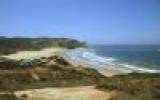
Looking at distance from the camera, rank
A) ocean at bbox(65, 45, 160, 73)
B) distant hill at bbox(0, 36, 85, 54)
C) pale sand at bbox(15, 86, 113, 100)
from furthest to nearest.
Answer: distant hill at bbox(0, 36, 85, 54), ocean at bbox(65, 45, 160, 73), pale sand at bbox(15, 86, 113, 100)

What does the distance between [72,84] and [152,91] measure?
22.5 ft

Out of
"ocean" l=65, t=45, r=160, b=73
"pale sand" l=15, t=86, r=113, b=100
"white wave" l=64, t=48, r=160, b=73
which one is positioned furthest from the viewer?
"ocean" l=65, t=45, r=160, b=73

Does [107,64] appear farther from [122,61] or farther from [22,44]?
[22,44]

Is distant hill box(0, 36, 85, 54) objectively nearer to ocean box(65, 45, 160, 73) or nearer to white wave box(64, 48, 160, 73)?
ocean box(65, 45, 160, 73)

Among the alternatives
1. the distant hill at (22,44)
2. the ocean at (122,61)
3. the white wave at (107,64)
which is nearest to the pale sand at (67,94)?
the ocean at (122,61)

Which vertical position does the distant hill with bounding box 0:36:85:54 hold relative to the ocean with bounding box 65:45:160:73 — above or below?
above

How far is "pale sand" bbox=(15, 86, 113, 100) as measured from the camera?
16.9 m

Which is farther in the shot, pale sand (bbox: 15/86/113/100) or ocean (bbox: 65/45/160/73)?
ocean (bbox: 65/45/160/73)

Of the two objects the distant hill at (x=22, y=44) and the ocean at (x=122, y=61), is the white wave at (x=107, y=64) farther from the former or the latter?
the distant hill at (x=22, y=44)

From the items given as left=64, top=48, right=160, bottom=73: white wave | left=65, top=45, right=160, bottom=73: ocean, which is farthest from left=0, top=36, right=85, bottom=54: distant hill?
left=64, top=48, right=160, bottom=73: white wave

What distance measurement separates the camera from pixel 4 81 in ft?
69.1

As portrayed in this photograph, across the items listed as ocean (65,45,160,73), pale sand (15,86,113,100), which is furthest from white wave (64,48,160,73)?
pale sand (15,86,113,100)

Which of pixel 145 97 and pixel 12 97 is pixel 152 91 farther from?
pixel 12 97

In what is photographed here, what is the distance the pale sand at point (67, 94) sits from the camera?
1692cm
